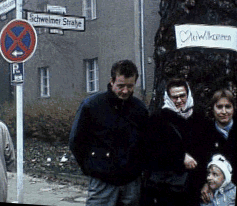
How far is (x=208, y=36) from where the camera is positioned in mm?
4043

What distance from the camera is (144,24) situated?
19.9ft

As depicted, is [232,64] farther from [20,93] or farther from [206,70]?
[20,93]

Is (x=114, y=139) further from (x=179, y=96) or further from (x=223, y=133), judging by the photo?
(x=223, y=133)

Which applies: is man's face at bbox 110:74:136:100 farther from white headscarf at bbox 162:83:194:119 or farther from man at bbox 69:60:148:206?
white headscarf at bbox 162:83:194:119

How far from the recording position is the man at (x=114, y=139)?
3502mm

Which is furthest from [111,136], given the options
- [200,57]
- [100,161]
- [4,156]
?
[4,156]

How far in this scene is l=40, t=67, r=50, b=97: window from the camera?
7734 millimetres

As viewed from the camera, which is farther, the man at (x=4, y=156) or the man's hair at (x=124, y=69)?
the man at (x=4, y=156)

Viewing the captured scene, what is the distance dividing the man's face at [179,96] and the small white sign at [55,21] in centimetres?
309

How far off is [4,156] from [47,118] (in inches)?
162

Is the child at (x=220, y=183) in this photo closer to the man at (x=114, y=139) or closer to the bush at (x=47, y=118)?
the man at (x=114, y=139)

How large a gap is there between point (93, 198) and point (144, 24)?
3.02 m

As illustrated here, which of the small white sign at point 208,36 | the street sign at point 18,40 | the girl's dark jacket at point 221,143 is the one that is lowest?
the girl's dark jacket at point 221,143

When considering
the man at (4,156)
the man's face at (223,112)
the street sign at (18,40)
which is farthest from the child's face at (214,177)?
the street sign at (18,40)
